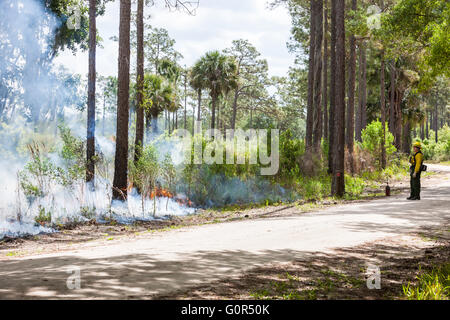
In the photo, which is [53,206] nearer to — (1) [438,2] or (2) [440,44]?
(2) [440,44]

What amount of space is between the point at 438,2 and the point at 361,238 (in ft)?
36.4

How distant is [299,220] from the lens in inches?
438

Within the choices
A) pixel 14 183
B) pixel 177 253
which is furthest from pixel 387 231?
pixel 14 183

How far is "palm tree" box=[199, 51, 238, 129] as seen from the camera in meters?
38.0

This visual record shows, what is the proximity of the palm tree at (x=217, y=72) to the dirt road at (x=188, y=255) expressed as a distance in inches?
1073

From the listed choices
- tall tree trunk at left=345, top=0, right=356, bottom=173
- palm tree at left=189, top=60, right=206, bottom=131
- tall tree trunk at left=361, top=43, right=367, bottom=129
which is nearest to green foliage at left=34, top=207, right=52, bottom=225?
tall tree trunk at left=345, top=0, right=356, bottom=173

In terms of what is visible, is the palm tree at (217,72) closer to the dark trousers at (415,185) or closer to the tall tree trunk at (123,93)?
the tall tree trunk at (123,93)

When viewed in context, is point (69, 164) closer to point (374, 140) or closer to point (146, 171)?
point (146, 171)

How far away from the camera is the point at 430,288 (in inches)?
183

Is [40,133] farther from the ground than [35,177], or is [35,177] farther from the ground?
[40,133]
